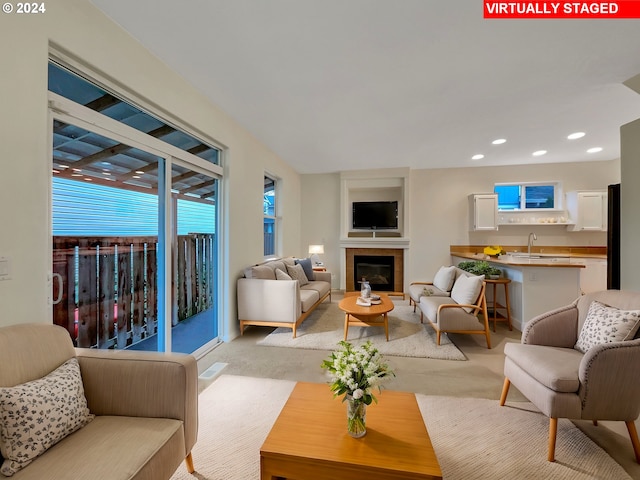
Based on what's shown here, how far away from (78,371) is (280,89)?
A: 8.84 ft

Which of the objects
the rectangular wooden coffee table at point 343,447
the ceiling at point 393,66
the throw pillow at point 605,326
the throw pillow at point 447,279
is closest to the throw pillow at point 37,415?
the rectangular wooden coffee table at point 343,447

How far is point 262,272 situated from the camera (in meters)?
3.79

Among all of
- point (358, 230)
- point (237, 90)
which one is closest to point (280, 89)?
point (237, 90)

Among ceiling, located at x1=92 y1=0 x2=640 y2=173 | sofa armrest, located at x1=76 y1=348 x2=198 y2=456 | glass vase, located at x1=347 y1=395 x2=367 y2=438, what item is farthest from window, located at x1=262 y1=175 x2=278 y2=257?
glass vase, located at x1=347 y1=395 x2=367 y2=438

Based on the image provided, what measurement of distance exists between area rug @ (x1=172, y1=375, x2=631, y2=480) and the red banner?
9.09 ft

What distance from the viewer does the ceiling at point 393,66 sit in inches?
72.9

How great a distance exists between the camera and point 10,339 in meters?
1.18

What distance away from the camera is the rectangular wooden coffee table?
44.5 inches

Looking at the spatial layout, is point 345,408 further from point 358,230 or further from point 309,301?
point 358,230

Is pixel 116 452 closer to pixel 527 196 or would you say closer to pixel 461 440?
pixel 461 440

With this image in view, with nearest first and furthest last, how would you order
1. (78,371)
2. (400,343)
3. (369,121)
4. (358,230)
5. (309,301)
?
(78,371), (400,343), (369,121), (309,301), (358,230)

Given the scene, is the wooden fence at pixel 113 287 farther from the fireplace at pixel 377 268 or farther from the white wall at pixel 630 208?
the white wall at pixel 630 208

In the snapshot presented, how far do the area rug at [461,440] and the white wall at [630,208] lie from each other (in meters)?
1.69

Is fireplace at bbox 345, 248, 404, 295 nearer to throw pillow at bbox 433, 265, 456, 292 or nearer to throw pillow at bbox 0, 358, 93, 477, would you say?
throw pillow at bbox 433, 265, 456, 292
